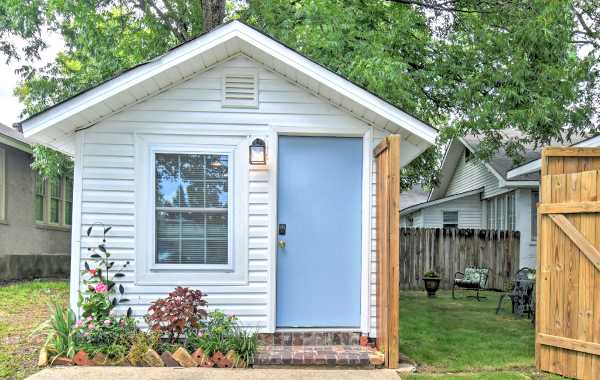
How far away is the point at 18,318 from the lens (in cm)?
721

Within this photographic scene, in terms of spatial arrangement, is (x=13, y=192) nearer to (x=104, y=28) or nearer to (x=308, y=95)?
(x=104, y=28)

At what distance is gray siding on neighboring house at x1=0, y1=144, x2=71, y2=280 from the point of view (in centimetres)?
1146

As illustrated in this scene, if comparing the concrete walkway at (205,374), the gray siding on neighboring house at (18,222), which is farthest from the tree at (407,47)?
the concrete walkway at (205,374)

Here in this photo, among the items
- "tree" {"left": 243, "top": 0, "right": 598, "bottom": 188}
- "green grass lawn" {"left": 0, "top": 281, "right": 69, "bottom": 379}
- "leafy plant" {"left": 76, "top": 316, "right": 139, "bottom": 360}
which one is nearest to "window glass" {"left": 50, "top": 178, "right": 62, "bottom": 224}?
"green grass lawn" {"left": 0, "top": 281, "right": 69, "bottom": 379}

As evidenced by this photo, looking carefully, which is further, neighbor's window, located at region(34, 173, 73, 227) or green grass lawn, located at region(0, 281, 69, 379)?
neighbor's window, located at region(34, 173, 73, 227)

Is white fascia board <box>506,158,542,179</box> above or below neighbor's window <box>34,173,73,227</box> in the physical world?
above

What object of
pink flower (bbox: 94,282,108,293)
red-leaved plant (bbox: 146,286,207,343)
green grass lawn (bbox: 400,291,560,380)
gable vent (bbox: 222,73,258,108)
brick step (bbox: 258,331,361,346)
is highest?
gable vent (bbox: 222,73,258,108)

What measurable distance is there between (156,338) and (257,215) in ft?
5.30

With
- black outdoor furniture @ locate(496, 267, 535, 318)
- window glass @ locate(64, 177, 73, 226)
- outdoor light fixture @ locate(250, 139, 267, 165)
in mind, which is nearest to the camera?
outdoor light fixture @ locate(250, 139, 267, 165)

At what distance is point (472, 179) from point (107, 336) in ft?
44.3

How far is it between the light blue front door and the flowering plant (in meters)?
1.74

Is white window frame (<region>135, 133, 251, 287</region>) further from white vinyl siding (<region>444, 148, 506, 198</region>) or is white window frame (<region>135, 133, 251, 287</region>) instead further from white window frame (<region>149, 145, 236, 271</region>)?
white vinyl siding (<region>444, 148, 506, 198</region>)

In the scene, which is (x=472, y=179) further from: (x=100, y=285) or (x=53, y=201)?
(x=100, y=285)

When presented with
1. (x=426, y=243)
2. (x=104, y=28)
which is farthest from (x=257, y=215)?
(x=426, y=243)
